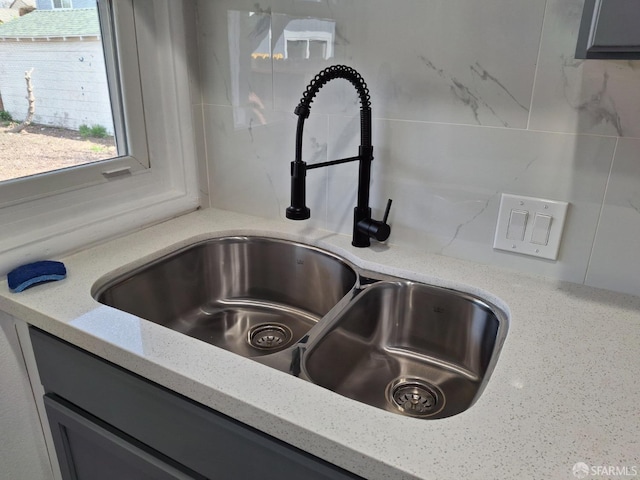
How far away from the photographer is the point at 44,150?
106cm

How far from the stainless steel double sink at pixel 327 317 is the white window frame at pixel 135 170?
0.18 metres

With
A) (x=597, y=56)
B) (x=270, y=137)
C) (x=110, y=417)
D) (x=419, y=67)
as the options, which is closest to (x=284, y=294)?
(x=270, y=137)

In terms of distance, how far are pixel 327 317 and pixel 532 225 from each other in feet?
1.53

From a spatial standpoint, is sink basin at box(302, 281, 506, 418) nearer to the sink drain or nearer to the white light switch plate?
the sink drain

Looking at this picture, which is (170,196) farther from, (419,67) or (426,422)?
(426,422)

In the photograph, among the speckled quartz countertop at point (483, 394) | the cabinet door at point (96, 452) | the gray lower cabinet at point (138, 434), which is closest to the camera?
the speckled quartz countertop at point (483, 394)

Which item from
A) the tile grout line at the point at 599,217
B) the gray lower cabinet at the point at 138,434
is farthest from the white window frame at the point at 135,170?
the tile grout line at the point at 599,217

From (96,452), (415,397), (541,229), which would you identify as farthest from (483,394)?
(96,452)

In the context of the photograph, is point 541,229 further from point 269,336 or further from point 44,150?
point 44,150

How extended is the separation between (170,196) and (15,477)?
0.74 m

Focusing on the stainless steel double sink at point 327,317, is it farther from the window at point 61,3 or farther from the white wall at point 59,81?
the window at point 61,3

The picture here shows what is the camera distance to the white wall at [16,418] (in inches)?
36.4

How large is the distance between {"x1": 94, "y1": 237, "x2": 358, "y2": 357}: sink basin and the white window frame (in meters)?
0.18

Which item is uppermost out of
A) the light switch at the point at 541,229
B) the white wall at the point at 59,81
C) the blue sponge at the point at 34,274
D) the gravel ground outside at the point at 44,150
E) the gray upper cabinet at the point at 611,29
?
the gray upper cabinet at the point at 611,29
